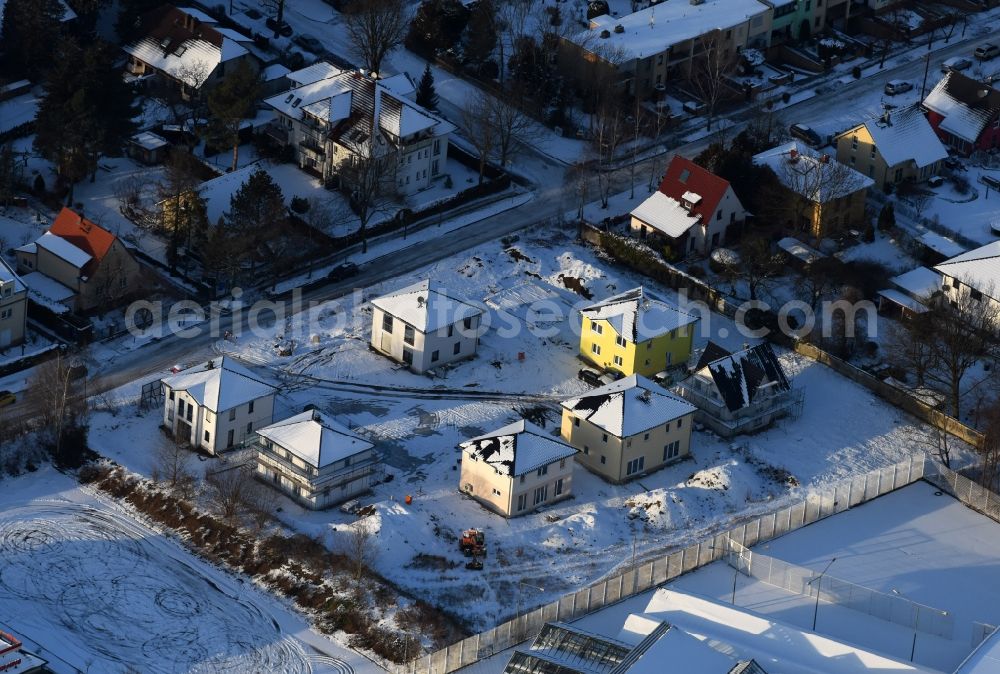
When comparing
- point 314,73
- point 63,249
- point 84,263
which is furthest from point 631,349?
point 314,73

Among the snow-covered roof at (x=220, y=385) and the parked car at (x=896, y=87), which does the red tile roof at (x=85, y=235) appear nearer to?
the snow-covered roof at (x=220, y=385)

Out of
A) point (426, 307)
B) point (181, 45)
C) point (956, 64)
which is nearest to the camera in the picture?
point (426, 307)

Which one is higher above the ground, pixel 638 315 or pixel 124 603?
pixel 638 315

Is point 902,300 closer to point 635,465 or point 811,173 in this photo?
point 811,173

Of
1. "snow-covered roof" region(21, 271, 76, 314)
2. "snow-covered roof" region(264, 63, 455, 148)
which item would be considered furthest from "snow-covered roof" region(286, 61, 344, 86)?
"snow-covered roof" region(21, 271, 76, 314)

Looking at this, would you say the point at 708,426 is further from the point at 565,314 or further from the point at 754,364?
the point at 565,314
